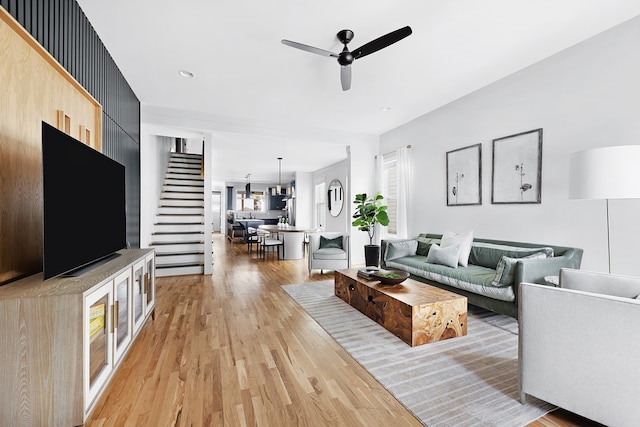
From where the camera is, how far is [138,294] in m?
2.39

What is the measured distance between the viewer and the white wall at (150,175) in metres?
4.56

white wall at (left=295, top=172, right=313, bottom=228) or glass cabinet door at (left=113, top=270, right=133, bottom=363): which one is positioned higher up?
white wall at (left=295, top=172, right=313, bottom=228)

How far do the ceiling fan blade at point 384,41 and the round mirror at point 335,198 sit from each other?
6021 mm

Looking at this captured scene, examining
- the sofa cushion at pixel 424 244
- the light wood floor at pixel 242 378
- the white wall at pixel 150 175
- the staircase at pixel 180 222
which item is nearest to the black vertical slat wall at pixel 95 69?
the white wall at pixel 150 175

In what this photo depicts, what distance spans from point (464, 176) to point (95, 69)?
4543mm

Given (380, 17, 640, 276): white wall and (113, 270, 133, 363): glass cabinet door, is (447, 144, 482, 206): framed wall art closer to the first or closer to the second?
(380, 17, 640, 276): white wall

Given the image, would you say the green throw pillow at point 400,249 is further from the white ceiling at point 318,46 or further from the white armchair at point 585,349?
the white armchair at point 585,349

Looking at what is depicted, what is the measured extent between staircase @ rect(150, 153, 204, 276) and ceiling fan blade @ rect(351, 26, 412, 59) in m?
4.27

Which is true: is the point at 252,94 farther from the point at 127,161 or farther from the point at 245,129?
the point at 127,161

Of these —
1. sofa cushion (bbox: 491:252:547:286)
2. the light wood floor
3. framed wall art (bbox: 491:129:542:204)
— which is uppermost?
framed wall art (bbox: 491:129:542:204)

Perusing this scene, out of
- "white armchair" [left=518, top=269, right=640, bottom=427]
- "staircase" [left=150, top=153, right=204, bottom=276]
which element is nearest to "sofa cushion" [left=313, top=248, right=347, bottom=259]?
"staircase" [left=150, top=153, right=204, bottom=276]

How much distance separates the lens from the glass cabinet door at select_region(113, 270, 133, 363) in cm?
180

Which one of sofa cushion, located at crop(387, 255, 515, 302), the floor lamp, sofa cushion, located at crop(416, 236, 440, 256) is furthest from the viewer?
sofa cushion, located at crop(416, 236, 440, 256)

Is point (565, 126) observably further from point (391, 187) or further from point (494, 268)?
point (391, 187)
